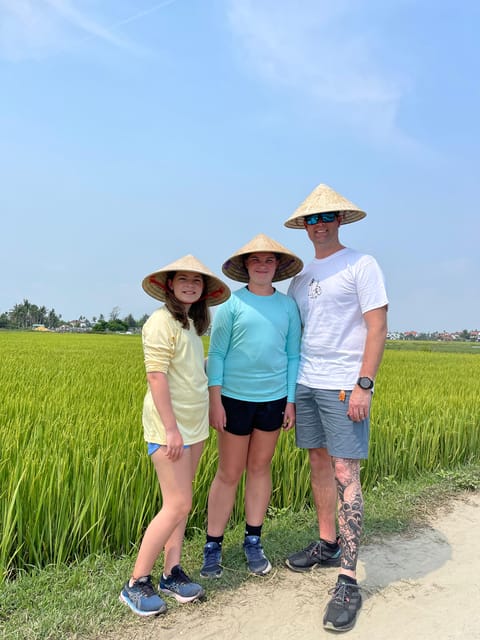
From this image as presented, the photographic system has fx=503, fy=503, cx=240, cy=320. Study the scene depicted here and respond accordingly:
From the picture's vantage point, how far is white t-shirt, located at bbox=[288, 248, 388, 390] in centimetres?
243

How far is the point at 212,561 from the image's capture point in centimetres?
260

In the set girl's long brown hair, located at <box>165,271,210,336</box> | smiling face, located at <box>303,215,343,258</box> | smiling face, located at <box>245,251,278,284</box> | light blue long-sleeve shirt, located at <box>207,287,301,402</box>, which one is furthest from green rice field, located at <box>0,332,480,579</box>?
smiling face, located at <box>303,215,343,258</box>

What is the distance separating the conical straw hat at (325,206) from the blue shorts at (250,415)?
99 cm

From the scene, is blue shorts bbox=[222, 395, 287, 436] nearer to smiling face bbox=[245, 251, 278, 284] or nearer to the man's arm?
the man's arm

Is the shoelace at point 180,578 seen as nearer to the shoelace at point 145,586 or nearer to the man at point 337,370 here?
the shoelace at point 145,586

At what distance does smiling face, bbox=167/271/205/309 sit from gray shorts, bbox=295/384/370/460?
0.77 meters

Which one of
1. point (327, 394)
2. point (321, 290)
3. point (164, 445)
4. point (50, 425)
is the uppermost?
point (321, 290)

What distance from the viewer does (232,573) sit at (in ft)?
8.50

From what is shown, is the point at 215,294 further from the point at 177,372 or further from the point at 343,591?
the point at 343,591

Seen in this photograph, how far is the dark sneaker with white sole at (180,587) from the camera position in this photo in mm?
2285

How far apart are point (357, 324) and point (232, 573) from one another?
1.43m

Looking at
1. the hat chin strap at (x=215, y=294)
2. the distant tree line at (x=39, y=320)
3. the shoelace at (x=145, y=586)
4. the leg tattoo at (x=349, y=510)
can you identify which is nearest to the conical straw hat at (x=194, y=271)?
the hat chin strap at (x=215, y=294)

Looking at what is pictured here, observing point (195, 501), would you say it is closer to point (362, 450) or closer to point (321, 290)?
point (362, 450)

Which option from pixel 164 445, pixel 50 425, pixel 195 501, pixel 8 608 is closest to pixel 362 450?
pixel 164 445
